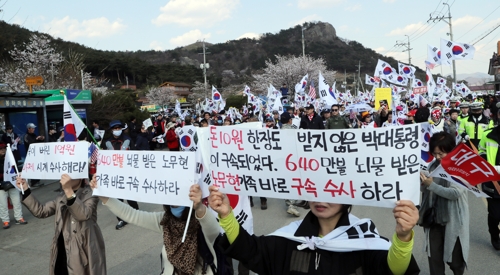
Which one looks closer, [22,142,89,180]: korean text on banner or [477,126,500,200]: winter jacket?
[22,142,89,180]: korean text on banner

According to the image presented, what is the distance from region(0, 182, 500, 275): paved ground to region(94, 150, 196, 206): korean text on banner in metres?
2.32

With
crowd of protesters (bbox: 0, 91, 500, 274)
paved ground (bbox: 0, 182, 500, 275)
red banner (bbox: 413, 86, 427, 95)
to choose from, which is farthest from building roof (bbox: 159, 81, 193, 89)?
crowd of protesters (bbox: 0, 91, 500, 274)

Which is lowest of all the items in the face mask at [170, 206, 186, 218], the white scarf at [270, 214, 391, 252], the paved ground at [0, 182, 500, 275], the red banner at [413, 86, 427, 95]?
the paved ground at [0, 182, 500, 275]

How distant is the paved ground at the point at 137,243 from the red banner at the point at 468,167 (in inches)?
106

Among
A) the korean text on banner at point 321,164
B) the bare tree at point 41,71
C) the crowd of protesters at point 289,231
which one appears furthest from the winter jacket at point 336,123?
the bare tree at point 41,71

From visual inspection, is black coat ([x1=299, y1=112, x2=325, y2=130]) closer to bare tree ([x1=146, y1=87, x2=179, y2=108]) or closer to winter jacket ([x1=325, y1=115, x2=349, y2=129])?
Result: winter jacket ([x1=325, y1=115, x2=349, y2=129])

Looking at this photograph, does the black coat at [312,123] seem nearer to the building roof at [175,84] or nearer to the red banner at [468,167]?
the red banner at [468,167]

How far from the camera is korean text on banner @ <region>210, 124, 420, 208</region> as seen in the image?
1.89 m

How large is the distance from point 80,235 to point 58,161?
2.36ft

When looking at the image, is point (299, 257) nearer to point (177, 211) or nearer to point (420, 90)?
point (177, 211)

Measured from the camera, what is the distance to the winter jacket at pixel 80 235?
3336 millimetres

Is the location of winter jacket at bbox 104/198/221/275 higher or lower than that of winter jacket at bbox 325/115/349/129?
lower

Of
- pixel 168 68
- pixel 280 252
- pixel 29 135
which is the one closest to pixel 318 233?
pixel 280 252

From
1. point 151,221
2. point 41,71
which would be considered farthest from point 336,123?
point 41,71
